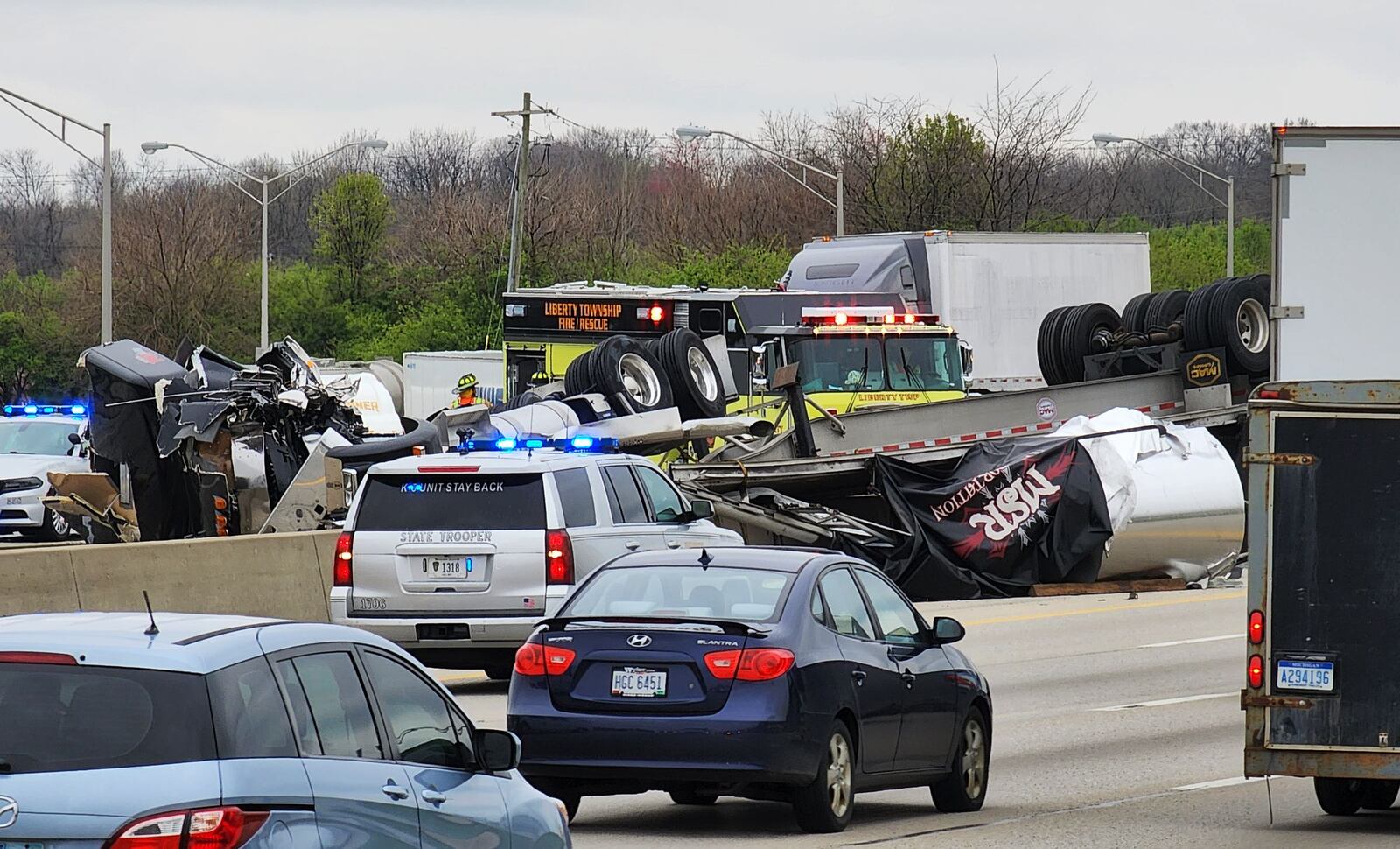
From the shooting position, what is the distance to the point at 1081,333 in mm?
31625

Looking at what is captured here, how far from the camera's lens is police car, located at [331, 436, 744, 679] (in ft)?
49.7

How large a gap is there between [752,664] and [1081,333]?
22.6m

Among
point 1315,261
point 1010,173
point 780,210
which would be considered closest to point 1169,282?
point 1010,173

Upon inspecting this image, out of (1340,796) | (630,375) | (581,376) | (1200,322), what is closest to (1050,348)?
(1200,322)

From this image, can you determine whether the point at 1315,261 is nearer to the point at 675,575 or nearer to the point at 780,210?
the point at 675,575

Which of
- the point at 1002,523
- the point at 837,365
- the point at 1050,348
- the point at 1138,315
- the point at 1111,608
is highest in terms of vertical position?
the point at 1138,315

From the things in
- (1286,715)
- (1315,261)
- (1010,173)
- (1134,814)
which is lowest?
(1134,814)

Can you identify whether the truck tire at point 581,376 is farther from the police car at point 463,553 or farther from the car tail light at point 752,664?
the car tail light at point 752,664

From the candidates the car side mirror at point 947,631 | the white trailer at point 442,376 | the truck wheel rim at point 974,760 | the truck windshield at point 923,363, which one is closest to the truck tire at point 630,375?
the truck windshield at point 923,363

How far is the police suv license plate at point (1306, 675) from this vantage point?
9.89 meters

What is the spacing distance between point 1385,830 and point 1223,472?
51.5ft

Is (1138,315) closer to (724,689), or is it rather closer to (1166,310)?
(1166,310)

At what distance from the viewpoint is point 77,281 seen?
263 ft

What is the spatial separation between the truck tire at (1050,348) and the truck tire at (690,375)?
5848 mm
